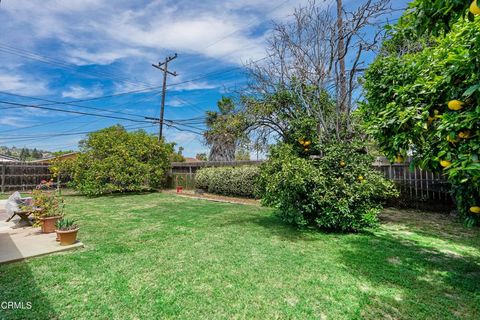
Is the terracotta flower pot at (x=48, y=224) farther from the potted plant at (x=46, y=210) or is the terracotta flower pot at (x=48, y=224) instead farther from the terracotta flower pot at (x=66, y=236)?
the terracotta flower pot at (x=66, y=236)

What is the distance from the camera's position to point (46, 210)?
5.06m

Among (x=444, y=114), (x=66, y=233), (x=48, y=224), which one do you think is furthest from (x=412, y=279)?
(x=48, y=224)

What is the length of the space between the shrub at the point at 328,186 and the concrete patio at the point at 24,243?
3874mm

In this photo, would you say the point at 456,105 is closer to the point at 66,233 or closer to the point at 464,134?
the point at 464,134

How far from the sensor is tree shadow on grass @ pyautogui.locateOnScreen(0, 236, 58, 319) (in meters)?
2.21

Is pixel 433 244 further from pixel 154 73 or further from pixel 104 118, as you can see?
pixel 104 118

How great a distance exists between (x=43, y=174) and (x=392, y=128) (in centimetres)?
1743

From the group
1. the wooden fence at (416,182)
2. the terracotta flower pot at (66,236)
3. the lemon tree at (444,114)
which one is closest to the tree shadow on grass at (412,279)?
the lemon tree at (444,114)

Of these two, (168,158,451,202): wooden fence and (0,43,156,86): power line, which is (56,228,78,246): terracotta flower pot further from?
(0,43,156,86): power line

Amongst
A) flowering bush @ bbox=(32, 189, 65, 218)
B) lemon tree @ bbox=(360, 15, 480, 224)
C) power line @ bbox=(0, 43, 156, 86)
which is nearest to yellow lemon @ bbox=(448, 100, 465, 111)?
lemon tree @ bbox=(360, 15, 480, 224)

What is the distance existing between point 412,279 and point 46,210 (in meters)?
6.62

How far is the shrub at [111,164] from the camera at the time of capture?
11227mm

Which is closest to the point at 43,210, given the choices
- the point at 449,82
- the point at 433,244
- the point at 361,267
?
the point at 361,267

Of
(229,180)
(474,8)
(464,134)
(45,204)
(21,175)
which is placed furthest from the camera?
(21,175)
